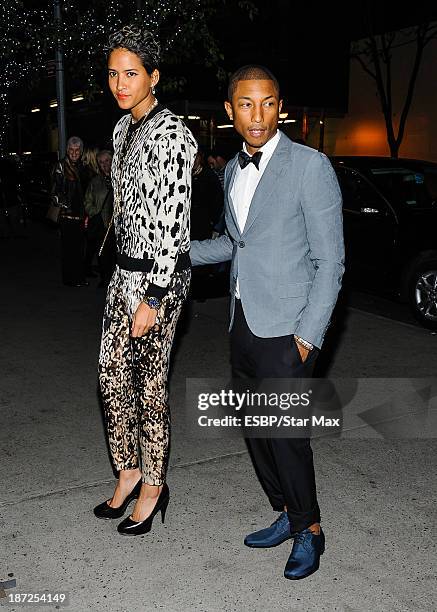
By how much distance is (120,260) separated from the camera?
3.41m

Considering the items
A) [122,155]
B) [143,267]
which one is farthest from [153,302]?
[122,155]

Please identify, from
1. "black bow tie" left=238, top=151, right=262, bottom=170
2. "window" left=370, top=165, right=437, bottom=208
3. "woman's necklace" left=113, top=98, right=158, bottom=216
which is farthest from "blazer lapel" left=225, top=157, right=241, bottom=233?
"window" left=370, top=165, right=437, bottom=208

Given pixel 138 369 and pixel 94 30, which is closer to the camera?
pixel 138 369

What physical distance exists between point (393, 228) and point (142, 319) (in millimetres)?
5884

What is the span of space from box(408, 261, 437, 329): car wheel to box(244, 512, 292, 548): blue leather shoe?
5.03m

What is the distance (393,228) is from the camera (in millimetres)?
8547

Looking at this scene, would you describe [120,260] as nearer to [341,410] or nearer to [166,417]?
[166,417]

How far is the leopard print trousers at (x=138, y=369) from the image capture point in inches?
133

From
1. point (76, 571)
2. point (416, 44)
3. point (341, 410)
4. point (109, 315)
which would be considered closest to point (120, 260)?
point (109, 315)

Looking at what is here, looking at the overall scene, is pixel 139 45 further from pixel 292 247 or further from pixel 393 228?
pixel 393 228

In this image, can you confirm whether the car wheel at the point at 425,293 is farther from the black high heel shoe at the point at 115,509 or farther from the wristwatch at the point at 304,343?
the wristwatch at the point at 304,343

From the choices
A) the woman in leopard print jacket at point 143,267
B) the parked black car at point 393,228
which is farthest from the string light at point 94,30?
the woman in leopard print jacket at point 143,267

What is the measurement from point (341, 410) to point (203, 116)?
17.1 meters

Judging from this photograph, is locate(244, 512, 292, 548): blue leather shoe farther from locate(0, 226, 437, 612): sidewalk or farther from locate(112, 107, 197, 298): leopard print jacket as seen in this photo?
locate(112, 107, 197, 298): leopard print jacket
